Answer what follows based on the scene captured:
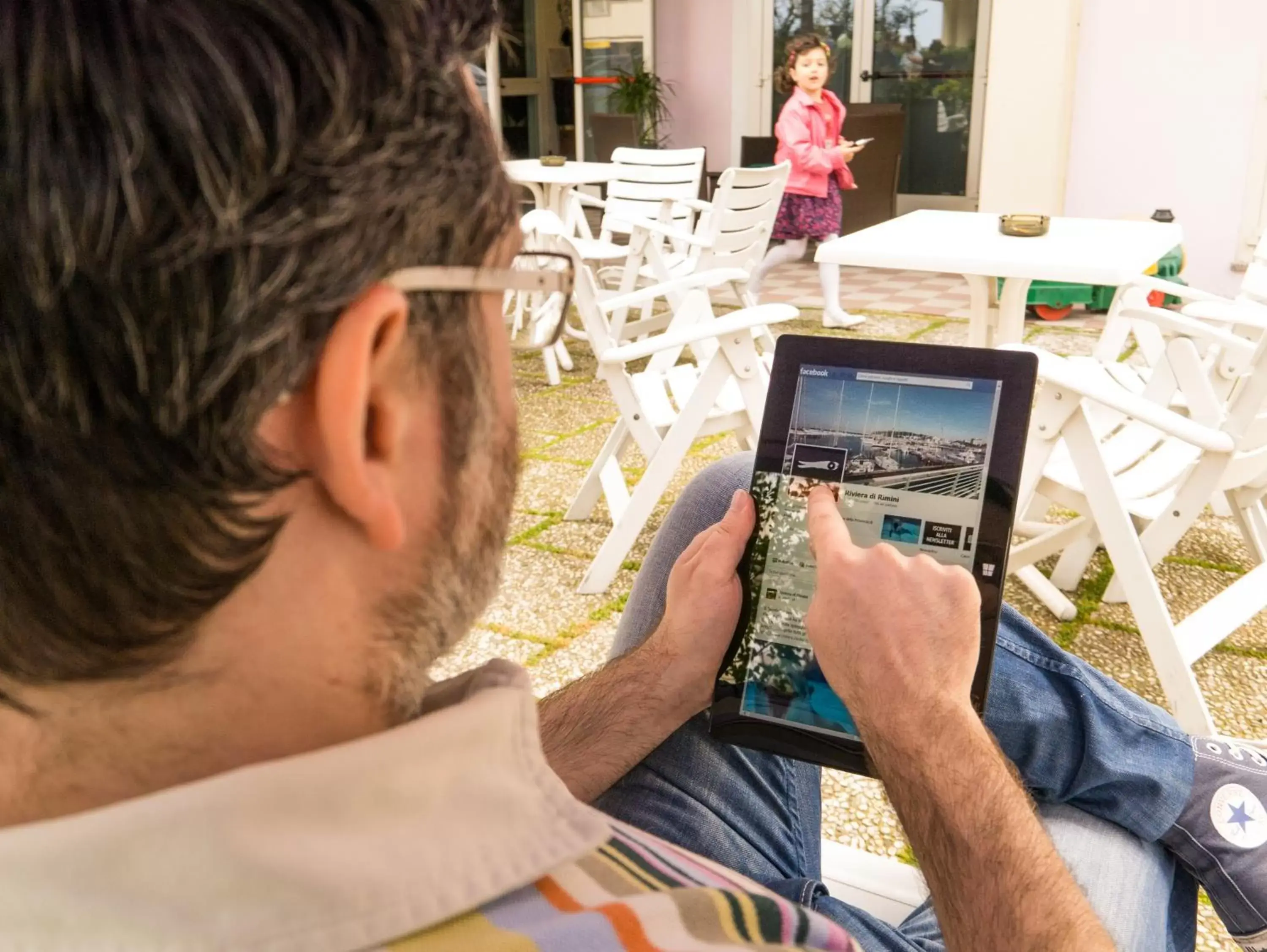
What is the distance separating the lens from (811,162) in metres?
5.29

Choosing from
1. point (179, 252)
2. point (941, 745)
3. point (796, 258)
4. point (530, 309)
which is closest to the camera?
point (179, 252)

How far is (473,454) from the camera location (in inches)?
23.2

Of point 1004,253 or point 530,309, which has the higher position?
point 530,309

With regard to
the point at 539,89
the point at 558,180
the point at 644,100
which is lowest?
the point at 558,180

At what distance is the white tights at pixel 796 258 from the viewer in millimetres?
5141

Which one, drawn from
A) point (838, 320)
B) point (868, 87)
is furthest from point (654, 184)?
point (868, 87)

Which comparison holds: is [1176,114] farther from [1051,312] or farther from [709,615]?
[709,615]

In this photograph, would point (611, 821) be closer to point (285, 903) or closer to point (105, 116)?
point (285, 903)

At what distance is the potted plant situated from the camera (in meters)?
8.22

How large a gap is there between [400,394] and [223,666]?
16 centimetres

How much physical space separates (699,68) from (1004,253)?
248 inches

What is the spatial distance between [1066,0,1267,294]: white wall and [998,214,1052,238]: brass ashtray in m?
2.78

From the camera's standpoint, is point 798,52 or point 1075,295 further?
point 798,52

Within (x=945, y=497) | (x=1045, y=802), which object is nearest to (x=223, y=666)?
(x=945, y=497)
